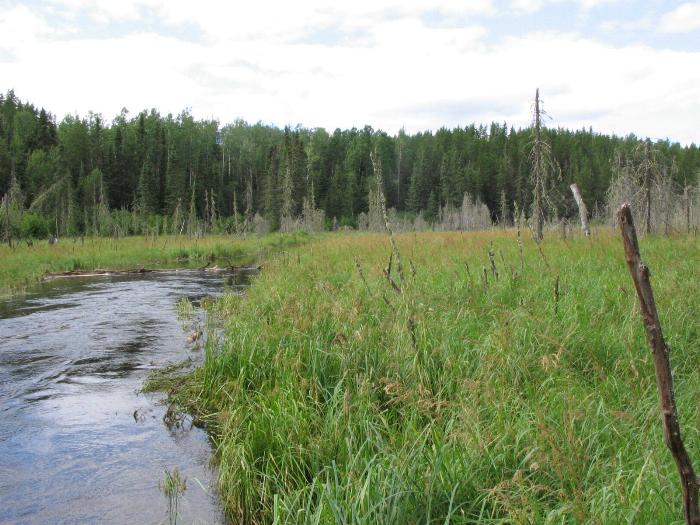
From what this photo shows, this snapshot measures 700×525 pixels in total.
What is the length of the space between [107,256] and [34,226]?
18.3 metres

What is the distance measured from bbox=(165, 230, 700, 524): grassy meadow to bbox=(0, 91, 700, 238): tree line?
3622 cm

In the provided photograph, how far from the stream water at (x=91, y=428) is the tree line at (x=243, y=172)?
3110 cm

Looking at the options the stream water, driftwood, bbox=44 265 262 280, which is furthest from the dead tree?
the stream water

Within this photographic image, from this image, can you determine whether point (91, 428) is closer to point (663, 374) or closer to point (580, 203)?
point (663, 374)

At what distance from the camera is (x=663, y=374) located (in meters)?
1.58

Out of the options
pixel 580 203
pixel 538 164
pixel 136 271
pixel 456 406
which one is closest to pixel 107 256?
pixel 136 271

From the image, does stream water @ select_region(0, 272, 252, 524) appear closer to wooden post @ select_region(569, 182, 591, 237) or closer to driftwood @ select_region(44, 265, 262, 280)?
A: wooden post @ select_region(569, 182, 591, 237)

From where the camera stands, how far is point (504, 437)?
3.37 meters

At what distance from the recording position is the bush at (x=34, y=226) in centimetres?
3591

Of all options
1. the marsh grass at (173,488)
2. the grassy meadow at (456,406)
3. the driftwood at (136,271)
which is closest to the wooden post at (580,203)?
the grassy meadow at (456,406)

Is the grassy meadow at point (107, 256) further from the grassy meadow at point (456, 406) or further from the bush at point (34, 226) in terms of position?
the grassy meadow at point (456, 406)

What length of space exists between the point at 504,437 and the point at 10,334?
29.5 ft

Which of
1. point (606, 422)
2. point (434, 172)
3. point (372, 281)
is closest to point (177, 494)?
point (606, 422)

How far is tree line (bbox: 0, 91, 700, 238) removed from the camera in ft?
174
